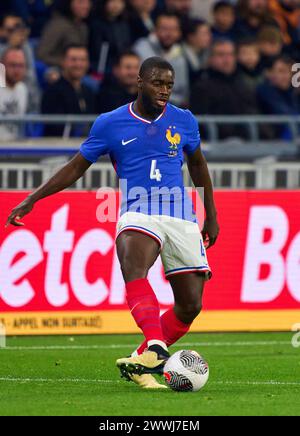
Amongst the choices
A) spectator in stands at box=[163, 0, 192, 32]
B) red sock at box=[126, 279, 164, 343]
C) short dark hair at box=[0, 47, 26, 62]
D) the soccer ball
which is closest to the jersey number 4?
red sock at box=[126, 279, 164, 343]

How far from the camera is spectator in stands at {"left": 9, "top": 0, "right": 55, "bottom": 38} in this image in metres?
19.9

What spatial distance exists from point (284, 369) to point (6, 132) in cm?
733

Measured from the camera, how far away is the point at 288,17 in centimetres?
2242

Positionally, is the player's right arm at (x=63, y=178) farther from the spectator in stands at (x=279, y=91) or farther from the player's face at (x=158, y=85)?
the spectator in stands at (x=279, y=91)

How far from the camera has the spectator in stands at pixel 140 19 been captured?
20.1m

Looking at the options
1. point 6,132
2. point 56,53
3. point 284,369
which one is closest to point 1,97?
point 6,132

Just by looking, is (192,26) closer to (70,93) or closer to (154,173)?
(70,93)

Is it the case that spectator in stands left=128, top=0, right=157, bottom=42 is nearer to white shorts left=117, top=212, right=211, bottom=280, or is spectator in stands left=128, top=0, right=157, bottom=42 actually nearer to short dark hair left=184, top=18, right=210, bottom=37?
short dark hair left=184, top=18, right=210, bottom=37

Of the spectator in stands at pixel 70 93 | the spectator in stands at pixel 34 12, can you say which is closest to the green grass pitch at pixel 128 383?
the spectator in stands at pixel 70 93

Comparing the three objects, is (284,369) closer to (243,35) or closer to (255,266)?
(255,266)

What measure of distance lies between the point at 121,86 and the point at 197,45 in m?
2.52

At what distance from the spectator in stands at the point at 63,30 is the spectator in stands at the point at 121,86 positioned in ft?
3.24

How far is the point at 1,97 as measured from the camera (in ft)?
57.9

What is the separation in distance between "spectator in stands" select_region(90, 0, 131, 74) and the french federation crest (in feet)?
31.9
